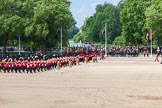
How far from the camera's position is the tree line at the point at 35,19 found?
3620 inches

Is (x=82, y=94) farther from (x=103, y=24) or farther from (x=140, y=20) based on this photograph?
(x=103, y=24)

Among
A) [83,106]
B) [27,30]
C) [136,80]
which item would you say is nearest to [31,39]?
[27,30]

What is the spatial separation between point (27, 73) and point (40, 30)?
44739 mm

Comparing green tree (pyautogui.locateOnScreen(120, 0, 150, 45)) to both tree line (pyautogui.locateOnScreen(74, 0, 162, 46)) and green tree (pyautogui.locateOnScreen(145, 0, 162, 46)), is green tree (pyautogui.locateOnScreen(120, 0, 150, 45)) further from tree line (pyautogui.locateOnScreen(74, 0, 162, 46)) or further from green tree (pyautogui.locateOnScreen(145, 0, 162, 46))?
green tree (pyautogui.locateOnScreen(145, 0, 162, 46))

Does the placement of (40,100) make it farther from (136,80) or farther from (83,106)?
(136,80)

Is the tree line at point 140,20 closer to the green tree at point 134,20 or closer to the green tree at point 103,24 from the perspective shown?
the green tree at point 134,20

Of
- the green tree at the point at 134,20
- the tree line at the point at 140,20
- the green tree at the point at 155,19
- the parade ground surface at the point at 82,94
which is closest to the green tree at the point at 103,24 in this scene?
the tree line at the point at 140,20

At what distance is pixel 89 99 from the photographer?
26531 mm

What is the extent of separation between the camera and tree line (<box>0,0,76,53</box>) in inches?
3620

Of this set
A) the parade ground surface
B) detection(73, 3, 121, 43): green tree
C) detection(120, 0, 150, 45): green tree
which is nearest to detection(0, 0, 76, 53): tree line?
detection(120, 0, 150, 45): green tree

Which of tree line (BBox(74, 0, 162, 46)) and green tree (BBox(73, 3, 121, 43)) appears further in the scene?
green tree (BBox(73, 3, 121, 43))

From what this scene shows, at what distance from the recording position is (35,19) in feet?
302

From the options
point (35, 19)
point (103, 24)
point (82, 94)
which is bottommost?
point (82, 94)

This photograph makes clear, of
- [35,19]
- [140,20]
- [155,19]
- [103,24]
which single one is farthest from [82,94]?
[103,24]
